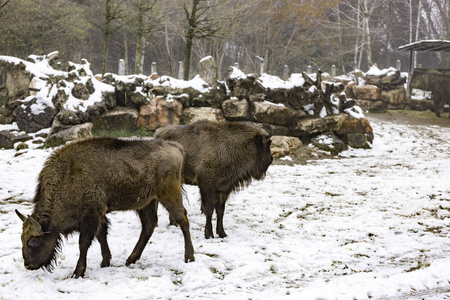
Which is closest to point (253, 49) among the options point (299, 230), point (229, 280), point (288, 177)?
point (288, 177)

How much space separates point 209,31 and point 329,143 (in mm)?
6147

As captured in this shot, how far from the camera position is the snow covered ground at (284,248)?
4.12 metres

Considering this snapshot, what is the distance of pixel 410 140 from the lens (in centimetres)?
1451

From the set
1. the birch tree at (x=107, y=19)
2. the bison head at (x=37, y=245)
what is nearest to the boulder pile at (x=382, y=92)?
the birch tree at (x=107, y=19)

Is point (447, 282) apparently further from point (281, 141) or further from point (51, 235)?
point (281, 141)

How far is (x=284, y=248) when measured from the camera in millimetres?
5465

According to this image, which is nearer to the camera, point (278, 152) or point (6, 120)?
point (278, 152)

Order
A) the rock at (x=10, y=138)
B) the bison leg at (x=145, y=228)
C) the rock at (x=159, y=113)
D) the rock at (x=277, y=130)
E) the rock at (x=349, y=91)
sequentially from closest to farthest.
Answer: the bison leg at (x=145, y=228) → the rock at (x=10, y=138) → the rock at (x=159, y=113) → the rock at (x=277, y=130) → the rock at (x=349, y=91)

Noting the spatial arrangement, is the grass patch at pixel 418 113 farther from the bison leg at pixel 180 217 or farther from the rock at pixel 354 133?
the bison leg at pixel 180 217

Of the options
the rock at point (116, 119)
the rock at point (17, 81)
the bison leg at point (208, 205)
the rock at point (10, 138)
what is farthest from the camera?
the rock at point (17, 81)

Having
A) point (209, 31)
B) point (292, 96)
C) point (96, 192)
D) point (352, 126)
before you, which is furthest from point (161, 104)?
point (96, 192)

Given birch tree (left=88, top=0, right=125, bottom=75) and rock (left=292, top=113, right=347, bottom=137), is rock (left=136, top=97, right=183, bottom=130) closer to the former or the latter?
rock (left=292, top=113, right=347, bottom=137)

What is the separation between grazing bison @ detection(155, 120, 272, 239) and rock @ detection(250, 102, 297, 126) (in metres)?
5.87

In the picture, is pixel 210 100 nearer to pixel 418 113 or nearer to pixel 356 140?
pixel 356 140
